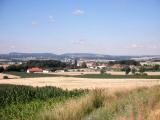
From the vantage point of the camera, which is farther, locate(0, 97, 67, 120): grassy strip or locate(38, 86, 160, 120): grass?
locate(0, 97, 67, 120): grassy strip

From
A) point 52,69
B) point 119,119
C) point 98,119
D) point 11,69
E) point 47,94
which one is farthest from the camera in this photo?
point 52,69

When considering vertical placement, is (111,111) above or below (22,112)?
above

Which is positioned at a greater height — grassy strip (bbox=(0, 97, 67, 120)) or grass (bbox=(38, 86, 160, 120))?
grass (bbox=(38, 86, 160, 120))

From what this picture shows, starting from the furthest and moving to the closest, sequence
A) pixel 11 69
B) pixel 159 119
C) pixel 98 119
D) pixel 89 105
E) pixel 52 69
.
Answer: pixel 52 69, pixel 11 69, pixel 89 105, pixel 98 119, pixel 159 119

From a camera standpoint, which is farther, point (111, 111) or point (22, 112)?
point (22, 112)

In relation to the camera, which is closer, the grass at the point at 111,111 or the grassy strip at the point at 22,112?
the grass at the point at 111,111

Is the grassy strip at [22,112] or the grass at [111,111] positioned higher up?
the grass at [111,111]

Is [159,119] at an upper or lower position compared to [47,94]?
upper

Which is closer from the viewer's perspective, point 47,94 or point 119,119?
point 119,119

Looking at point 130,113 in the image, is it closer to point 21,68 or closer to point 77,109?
point 77,109

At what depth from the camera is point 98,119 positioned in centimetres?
1026

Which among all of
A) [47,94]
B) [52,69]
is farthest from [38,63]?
[47,94]

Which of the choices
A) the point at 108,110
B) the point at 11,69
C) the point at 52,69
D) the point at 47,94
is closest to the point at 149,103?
the point at 108,110

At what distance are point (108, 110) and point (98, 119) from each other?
1485mm
